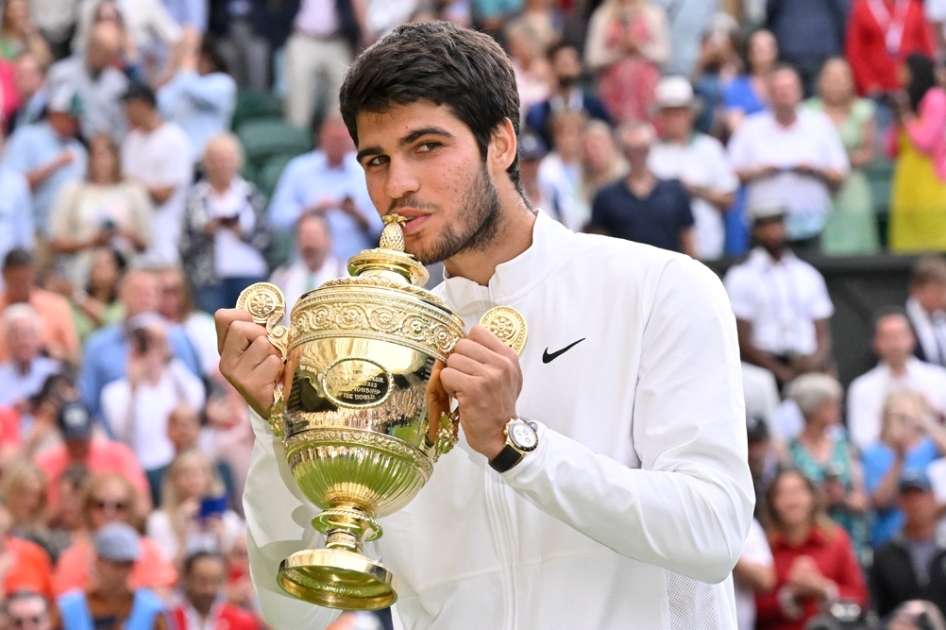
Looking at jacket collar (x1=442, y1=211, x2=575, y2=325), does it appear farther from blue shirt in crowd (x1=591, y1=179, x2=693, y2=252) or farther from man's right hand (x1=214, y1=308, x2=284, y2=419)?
A: blue shirt in crowd (x1=591, y1=179, x2=693, y2=252)

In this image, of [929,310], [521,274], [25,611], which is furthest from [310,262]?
[521,274]

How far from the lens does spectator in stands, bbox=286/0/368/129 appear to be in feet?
48.6

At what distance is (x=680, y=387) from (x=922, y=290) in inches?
340

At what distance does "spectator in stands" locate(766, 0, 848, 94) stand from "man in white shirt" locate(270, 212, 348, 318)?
540cm

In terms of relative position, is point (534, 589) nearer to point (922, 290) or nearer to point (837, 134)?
point (922, 290)

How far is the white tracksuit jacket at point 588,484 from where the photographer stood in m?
3.29

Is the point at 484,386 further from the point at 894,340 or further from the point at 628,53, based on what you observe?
the point at 628,53

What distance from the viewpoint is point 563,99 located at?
1393 cm

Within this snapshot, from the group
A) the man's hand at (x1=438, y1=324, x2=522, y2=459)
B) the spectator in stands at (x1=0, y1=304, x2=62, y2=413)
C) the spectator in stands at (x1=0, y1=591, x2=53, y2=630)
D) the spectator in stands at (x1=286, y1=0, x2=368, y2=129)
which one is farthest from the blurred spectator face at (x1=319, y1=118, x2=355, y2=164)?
the man's hand at (x1=438, y1=324, x2=522, y2=459)

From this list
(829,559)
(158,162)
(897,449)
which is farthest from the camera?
(158,162)

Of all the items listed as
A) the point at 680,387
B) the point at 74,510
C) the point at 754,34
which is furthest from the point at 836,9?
the point at 680,387

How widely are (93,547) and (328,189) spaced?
4.63m

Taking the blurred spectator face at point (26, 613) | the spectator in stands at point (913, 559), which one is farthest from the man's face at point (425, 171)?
the spectator in stands at point (913, 559)

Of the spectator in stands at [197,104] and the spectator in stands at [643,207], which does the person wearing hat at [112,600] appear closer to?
the spectator in stands at [643,207]
